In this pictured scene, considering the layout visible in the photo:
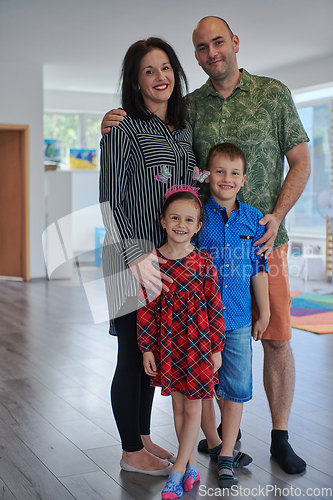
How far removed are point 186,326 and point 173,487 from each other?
1.74ft

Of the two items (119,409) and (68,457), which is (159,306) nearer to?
(119,409)

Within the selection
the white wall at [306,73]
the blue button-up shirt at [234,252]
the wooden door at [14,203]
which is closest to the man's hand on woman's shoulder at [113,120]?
the blue button-up shirt at [234,252]

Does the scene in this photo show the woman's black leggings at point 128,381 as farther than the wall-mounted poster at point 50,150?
No

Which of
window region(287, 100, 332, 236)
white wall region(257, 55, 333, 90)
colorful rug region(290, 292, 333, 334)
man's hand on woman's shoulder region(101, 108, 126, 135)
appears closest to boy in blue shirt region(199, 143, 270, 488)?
man's hand on woman's shoulder region(101, 108, 126, 135)

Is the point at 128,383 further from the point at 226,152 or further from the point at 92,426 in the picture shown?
the point at 226,152

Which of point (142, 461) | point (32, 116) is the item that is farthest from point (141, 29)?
point (142, 461)

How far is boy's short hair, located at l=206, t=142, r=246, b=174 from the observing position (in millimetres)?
1875

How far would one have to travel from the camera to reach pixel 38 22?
5312mm

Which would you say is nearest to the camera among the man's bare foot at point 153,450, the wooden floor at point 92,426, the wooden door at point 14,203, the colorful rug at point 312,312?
the wooden floor at point 92,426

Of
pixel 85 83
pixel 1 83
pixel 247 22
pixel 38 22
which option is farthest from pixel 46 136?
pixel 247 22

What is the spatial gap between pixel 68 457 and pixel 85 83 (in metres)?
7.19

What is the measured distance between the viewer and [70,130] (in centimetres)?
963

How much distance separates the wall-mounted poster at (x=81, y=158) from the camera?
9.67m

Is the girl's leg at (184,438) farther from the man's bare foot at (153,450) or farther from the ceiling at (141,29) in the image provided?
the ceiling at (141,29)
